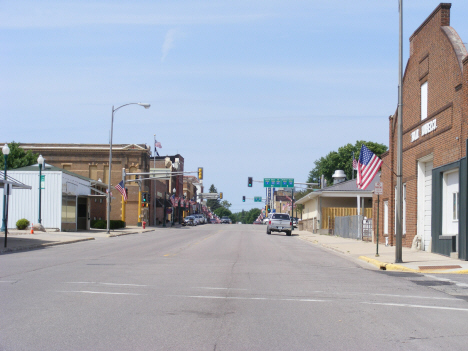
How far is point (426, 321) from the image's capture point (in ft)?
27.5

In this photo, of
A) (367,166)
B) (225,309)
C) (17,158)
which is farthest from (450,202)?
(17,158)

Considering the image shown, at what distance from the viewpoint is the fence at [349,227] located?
36.2 metres

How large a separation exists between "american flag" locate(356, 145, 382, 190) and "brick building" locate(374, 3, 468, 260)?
2.07 m

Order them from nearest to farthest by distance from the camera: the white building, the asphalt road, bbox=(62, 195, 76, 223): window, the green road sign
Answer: the asphalt road < the white building < bbox=(62, 195, 76, 223): window < the green road sign

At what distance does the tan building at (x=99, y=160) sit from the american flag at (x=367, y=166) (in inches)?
1940

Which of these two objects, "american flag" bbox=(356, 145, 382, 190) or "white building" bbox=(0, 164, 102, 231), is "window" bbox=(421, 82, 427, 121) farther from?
"white building" bbox=(0, 164, 102, 231)

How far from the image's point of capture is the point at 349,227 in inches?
1548

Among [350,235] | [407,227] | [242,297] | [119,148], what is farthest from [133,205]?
[242,297]

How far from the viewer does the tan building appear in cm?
6969

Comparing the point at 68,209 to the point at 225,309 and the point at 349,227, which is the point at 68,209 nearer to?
the point at 349,227

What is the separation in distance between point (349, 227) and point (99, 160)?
40.8 meters

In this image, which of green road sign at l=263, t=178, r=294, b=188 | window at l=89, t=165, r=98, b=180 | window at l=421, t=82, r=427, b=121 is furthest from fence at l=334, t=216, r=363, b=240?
window at l=89, t=165, r=98, b=180

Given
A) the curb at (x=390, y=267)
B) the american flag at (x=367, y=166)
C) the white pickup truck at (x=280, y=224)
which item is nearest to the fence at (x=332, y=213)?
the white pickup truck at (x=280, y=224)

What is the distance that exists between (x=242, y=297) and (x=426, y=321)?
11.6ft
